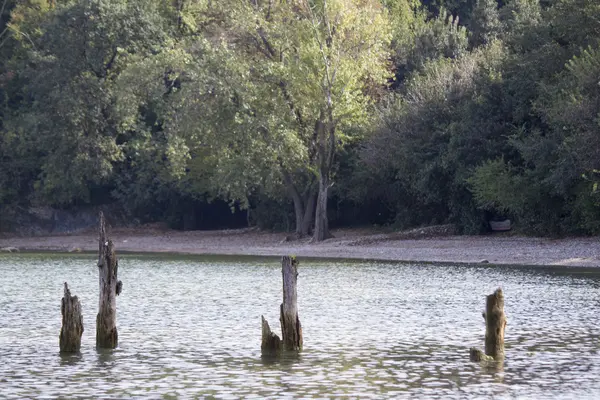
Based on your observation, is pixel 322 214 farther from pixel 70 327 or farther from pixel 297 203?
pixel 70 327

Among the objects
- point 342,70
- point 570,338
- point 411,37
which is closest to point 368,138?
point 342,70

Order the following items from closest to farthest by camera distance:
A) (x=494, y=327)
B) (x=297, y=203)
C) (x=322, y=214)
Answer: (x=494, y=327) → (x=322, y=214) → (x=297, y=203)

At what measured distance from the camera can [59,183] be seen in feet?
232

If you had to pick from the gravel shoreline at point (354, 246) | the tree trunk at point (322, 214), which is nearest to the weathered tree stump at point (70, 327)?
the gravel shoreline at point (354, 246)

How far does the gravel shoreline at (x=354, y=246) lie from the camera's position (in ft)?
156

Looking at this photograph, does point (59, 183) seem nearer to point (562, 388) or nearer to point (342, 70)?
point (342, 70)

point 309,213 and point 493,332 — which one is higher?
point 309,213

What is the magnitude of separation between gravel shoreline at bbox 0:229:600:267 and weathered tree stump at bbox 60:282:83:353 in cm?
2715

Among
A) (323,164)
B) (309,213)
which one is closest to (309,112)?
(323,164)

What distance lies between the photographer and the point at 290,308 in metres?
21.1

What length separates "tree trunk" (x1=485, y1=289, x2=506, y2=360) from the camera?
20609mm

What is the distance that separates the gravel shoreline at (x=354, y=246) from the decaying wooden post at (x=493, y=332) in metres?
23.9

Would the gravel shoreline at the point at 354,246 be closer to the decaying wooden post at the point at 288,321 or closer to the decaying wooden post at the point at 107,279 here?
the decaying wooden post at the point at 288,321

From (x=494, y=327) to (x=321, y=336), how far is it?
5.18m
